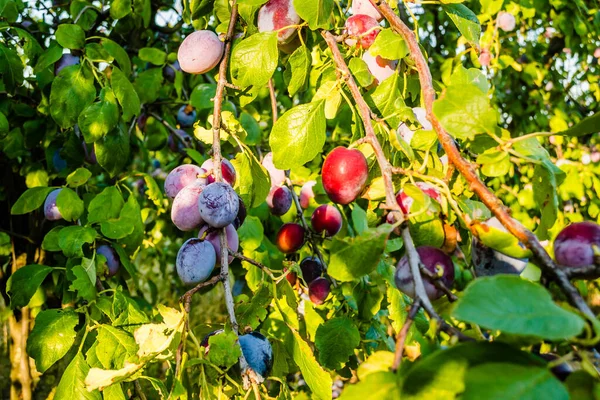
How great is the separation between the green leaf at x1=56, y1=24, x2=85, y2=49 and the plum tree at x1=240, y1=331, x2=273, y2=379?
0.73m

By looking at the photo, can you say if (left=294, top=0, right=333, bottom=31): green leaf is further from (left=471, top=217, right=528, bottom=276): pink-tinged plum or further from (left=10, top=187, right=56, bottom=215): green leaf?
(left=10, top=187, right=56, bottom=215): green leaf

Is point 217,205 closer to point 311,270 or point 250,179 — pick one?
point 250,179

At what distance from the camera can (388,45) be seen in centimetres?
73

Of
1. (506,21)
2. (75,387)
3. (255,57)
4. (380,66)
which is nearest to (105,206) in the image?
(75,387)

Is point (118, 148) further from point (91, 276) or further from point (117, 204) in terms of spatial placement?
point (91, 276)

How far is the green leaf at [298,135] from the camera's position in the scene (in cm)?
75

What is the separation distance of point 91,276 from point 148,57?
26.2 inches

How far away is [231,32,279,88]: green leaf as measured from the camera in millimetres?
791

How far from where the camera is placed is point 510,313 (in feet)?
1.13

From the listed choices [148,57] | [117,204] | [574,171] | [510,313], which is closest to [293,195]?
[117,204]

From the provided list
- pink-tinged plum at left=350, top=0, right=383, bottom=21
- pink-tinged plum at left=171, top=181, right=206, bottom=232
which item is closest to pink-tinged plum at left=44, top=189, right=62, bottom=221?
pink-tinged plum at left=171, top=181, right=206, bottom=232

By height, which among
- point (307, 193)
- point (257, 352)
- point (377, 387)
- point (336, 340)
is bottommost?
point (307, 193)

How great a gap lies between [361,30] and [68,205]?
27.9 inches

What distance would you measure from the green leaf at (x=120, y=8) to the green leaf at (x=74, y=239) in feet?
1.83
